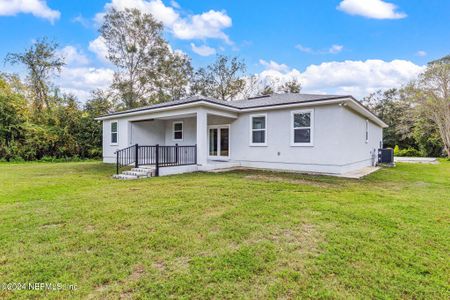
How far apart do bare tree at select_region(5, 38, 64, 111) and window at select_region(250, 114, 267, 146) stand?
55.2 ft

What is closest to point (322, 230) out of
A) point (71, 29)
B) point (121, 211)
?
point (121, 211)

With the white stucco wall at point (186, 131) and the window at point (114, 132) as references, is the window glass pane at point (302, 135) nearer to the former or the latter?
the white stucco wall at point (186, 131)

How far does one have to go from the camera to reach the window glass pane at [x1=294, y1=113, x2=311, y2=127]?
969cm

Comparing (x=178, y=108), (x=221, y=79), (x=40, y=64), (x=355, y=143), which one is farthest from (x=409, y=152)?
(x=40, y=64)

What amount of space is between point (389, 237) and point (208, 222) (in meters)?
2.51

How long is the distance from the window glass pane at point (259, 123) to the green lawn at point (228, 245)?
18.6 feet

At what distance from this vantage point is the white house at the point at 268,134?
9.27m

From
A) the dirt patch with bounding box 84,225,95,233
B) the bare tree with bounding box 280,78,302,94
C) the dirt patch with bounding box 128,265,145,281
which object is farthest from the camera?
the bare tree with bounding box 280,78,302,94

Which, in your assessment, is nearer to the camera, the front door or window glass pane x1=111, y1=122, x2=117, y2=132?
the front door

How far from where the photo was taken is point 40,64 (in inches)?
757

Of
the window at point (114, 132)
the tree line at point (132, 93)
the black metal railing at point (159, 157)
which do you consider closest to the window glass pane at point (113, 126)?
the window at point (114, 132)

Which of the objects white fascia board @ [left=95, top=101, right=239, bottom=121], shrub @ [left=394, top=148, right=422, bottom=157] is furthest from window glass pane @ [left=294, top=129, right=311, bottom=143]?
shrub @ [left=394, top=148, right=422, bottom=157]

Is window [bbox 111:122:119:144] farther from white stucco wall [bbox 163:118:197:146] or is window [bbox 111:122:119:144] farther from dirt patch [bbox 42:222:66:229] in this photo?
dirt patch [bbox 42:222:66:229]

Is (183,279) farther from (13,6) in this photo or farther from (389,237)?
(13,6)
